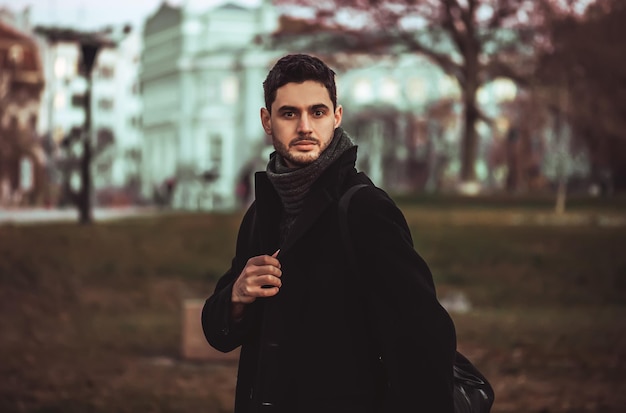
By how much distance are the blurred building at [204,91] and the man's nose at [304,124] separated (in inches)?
3999

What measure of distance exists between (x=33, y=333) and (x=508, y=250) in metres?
9.14

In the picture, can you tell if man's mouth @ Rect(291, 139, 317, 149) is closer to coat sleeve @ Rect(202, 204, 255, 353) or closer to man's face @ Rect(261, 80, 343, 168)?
man's face @ Rect(261, 80, 343, 168)

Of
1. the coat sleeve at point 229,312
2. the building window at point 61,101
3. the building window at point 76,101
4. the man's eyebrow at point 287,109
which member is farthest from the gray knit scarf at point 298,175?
the building window at point 76,101

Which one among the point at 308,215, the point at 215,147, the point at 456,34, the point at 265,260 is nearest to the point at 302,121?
the point at 308,215

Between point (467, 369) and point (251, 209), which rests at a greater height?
point (251, 209)

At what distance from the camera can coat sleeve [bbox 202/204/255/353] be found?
363 cm

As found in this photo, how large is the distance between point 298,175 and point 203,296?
1702 centimetres

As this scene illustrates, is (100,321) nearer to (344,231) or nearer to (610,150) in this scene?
(344,231)

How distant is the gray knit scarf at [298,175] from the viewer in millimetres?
3447

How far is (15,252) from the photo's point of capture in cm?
2017

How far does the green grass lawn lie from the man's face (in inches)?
271

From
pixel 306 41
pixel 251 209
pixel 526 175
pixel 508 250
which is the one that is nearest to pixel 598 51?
pixel 306 41

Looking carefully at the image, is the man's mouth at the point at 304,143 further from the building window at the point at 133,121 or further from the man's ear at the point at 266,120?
the building window at the point at 133,121

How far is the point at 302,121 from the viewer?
348cm
